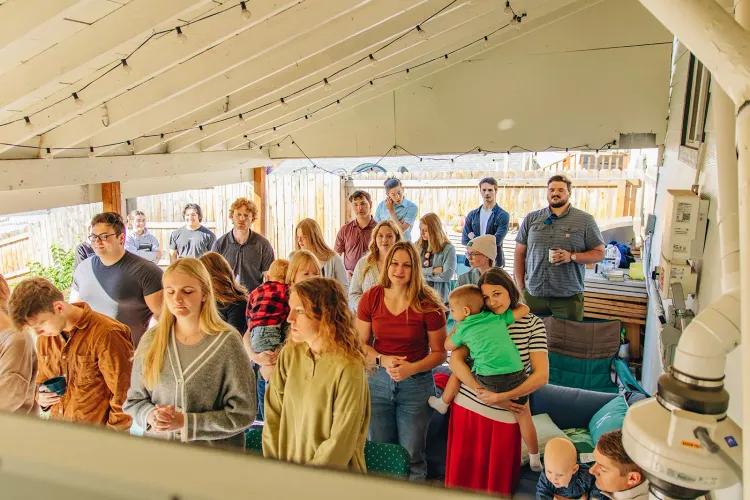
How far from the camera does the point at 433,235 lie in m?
4.25

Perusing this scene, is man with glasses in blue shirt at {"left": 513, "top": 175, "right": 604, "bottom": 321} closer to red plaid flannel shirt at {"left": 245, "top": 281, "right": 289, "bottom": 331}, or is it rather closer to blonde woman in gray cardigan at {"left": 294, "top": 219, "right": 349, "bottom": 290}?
blonde woman in gray cardigan at {"left": 294, "top": 219, "right": 349, "bottom": 290}

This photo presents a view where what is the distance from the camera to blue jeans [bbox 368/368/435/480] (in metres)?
2.75

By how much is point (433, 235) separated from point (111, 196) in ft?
10.1

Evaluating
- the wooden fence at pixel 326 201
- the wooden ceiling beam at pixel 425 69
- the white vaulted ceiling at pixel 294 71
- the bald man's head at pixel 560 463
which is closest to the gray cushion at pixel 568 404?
the bald man's head at pixel 560 463

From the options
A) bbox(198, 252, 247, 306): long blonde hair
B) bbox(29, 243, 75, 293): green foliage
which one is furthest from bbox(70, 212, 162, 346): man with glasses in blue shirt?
bbox(29, 243, 75, 293): green foliage

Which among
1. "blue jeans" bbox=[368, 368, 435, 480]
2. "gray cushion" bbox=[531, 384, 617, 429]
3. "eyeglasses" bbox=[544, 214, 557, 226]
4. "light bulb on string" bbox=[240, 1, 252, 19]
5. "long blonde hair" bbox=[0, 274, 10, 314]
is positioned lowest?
"gray cushion" bbox=[531, 384, 617, 429]

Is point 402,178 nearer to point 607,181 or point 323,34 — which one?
point 607,181

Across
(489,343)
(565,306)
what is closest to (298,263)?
(489,343)

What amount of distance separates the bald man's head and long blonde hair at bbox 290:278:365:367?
0.80m

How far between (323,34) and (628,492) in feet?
10.0

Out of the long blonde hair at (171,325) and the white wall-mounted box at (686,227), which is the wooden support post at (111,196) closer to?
the long blonde hair at (171,325)

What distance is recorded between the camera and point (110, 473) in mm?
509

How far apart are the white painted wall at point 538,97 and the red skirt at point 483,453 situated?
4157mm

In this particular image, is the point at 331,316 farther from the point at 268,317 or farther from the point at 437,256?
the point at 437,256
